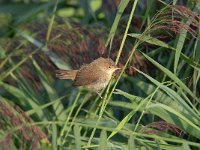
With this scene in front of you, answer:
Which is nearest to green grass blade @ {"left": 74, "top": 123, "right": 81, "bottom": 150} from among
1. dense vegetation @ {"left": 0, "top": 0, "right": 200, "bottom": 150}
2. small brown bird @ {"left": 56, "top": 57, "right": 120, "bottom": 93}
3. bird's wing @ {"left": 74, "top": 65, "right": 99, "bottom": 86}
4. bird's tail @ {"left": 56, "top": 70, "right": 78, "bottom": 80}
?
dense vegetation @ {"left": 0, "top": 0, "right": 200, "bottom": 150}

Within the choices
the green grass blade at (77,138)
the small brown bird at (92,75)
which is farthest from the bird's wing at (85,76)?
the green grass blade at (77,138)

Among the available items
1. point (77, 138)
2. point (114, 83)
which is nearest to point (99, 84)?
point (114, 83)

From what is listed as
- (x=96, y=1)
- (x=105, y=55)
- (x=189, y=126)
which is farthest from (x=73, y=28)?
(x=96, y=1)

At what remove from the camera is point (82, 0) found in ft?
14.7

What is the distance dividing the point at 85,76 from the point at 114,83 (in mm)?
137

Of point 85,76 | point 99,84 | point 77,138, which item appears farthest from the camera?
point 85,76

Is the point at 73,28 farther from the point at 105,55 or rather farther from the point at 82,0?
the point at 82,0

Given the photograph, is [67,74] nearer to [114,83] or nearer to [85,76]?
[85,76]

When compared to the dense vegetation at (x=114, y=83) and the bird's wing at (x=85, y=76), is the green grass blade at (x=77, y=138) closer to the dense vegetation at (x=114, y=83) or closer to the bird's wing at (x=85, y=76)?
the dense vegetation at (x=114, y=83)

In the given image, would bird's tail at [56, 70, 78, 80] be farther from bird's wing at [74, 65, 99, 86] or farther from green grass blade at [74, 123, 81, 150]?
green grass blade at [74, 123, 81, 150]

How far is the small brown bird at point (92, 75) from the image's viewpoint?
2855 mm

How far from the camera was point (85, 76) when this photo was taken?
3072 mm

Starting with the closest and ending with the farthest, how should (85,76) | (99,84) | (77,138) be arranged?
(77,138), (99,84), (85,76)

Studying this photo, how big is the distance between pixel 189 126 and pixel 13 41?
1.36m
